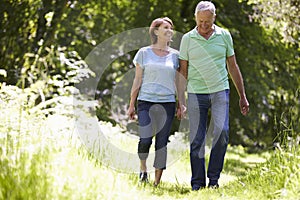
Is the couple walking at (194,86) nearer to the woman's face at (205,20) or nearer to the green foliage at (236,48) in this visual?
the woman's face at (205,20)

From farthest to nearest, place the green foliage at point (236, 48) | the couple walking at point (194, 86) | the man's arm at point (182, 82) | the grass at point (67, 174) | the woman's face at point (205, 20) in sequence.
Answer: the green foliage at point (236, 48), the man's arm at point (182, 82), the couple walking at point (194, 86), the woman's face at point (205, 20), the grass at point (67, 174)

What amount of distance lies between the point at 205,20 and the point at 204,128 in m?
1.06

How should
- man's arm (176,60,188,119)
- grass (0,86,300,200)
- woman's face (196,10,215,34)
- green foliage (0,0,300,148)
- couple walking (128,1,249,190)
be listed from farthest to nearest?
green foliage (0,0,300,148) → man's arm (176,60,188,119) → couple walking (128,1,249,190) → woman's face (196,10,215,34) → grass (0,86,300,200)

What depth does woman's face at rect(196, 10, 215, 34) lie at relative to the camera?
514cm

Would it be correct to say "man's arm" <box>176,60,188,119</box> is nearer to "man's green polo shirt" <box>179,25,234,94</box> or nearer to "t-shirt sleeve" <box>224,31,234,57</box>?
"man's green polo shirt" <box>179,25,234,94</box>

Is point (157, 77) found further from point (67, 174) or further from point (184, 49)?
point (67, 174)

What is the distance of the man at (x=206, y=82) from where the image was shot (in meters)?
5.23

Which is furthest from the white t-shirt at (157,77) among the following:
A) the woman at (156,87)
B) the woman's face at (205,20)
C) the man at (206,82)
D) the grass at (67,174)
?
the grass at (67,174)

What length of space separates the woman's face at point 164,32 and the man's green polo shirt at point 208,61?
0.28 meters

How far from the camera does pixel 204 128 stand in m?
5.35

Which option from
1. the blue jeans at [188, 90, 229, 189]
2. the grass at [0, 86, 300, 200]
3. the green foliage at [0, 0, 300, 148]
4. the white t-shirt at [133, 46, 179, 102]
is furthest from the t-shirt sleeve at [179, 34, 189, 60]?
the green foliage at [0, 0, 300, 148]

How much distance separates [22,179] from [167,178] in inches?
131

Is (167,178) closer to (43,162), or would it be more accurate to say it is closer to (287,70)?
(43,162)

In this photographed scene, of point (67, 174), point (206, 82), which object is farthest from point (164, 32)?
point (67, 174)
